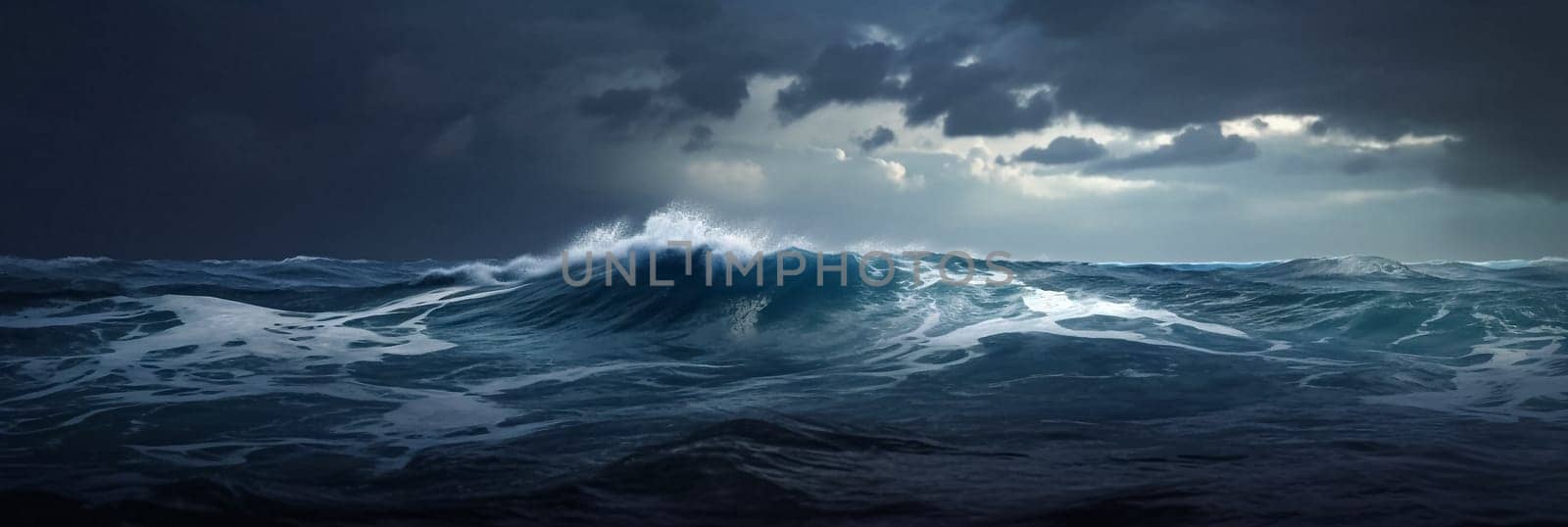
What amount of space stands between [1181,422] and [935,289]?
34.8ft

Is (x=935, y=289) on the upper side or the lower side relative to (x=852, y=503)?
upper

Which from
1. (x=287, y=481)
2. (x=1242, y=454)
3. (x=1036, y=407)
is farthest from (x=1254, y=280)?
(x=287, y=481)

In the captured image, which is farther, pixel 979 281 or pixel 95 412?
pixel 979 281

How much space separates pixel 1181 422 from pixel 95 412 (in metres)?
11.0

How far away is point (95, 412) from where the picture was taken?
30.0 ft

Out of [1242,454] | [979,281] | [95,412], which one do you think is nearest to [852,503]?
[1242,454]

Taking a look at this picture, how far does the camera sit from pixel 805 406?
891 cm

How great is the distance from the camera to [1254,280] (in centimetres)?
2198

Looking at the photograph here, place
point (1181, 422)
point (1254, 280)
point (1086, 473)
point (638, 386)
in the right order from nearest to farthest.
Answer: point (1086, 473) → point (1181, 422) → point (638, 386) → point (1254, 280)

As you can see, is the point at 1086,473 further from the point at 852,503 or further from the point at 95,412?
the point at 95,412

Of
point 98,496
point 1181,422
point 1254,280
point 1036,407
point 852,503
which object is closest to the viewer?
point 852,503

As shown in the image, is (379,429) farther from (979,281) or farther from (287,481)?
(979,281)

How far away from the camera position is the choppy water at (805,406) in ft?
17.5

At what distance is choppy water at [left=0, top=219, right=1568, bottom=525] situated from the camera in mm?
5344
